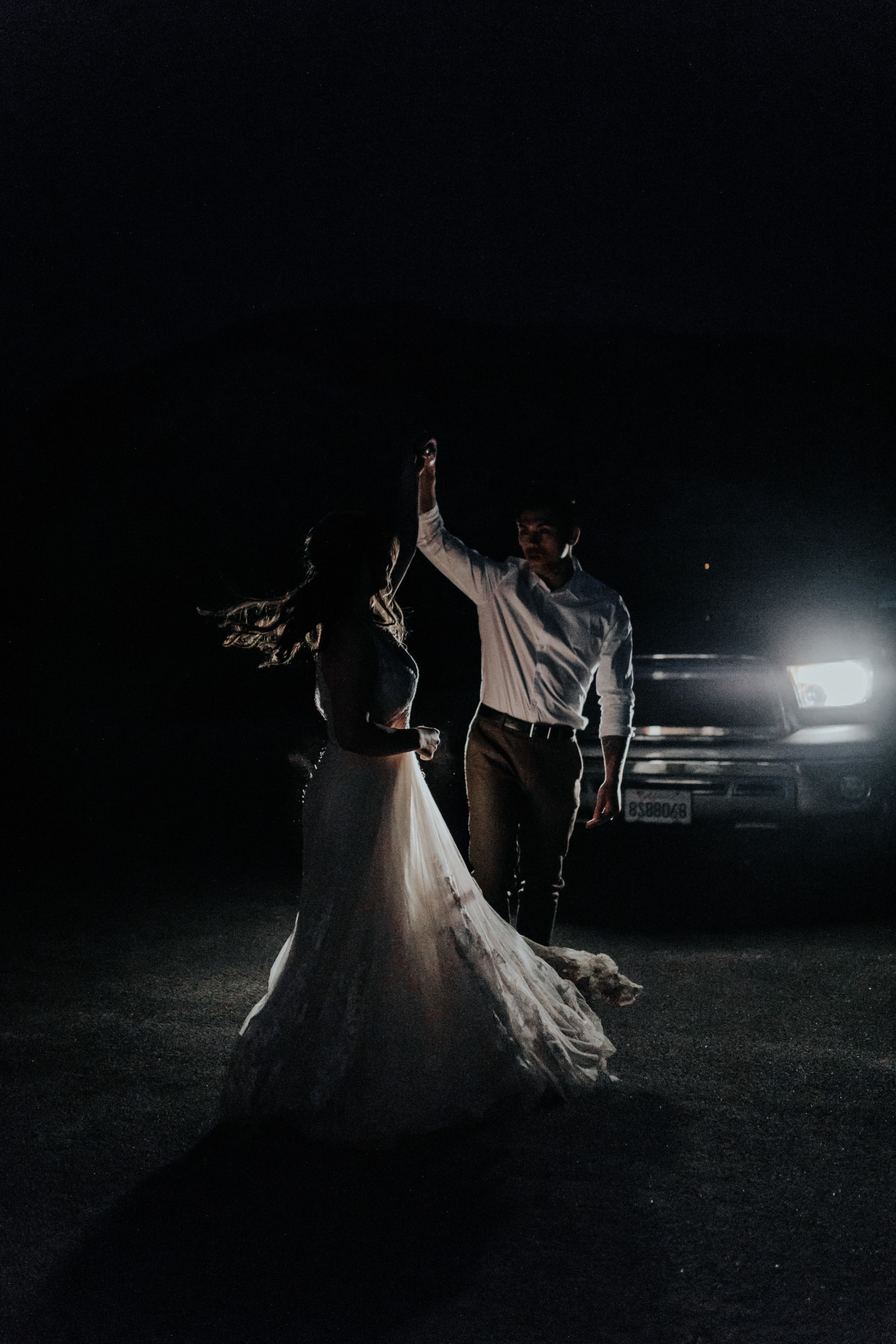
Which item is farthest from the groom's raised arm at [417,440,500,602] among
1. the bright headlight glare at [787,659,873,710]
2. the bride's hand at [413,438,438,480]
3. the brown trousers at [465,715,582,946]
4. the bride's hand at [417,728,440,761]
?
the bright headlight glare at [787,659,873,710]

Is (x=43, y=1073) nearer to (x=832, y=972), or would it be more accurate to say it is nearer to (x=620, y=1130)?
(x=620, y=1130)

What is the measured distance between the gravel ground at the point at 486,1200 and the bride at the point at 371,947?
0.49ft

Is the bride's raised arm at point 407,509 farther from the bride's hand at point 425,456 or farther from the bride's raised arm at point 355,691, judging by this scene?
the bride's raised arm at point 355,691

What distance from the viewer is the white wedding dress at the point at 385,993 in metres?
3.36

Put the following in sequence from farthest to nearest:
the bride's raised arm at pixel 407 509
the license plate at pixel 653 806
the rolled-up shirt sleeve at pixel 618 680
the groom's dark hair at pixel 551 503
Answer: the license plate at pixel 653 806 → the rolled-up shirt sleeve at pixel 618 680 → the groom's dark hair at pixel 551 503 → the bride's raised arm at pixel 407 509

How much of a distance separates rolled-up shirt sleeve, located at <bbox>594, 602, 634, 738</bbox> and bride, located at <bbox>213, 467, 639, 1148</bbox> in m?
1.26

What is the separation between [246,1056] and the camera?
11.4 feet

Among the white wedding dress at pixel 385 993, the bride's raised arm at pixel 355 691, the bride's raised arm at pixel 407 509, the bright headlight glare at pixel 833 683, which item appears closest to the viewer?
the white wedding dress at pixel 385 993

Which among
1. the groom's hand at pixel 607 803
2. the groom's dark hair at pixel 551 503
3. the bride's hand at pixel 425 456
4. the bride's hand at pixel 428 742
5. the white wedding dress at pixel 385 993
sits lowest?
the white wedding dress at pixel 385 993

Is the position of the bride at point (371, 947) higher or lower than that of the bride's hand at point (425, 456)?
lower

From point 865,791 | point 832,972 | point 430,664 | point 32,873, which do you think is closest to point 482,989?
point 832,972

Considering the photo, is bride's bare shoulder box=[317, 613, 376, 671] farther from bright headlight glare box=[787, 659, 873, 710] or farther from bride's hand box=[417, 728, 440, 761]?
bright headlight glare box=[787, 659, 873, 710]

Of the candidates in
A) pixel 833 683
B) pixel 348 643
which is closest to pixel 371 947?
pixel 348 643

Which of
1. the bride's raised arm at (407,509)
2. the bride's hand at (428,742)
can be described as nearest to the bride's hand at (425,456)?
the bride's raised arm at (407,509)
